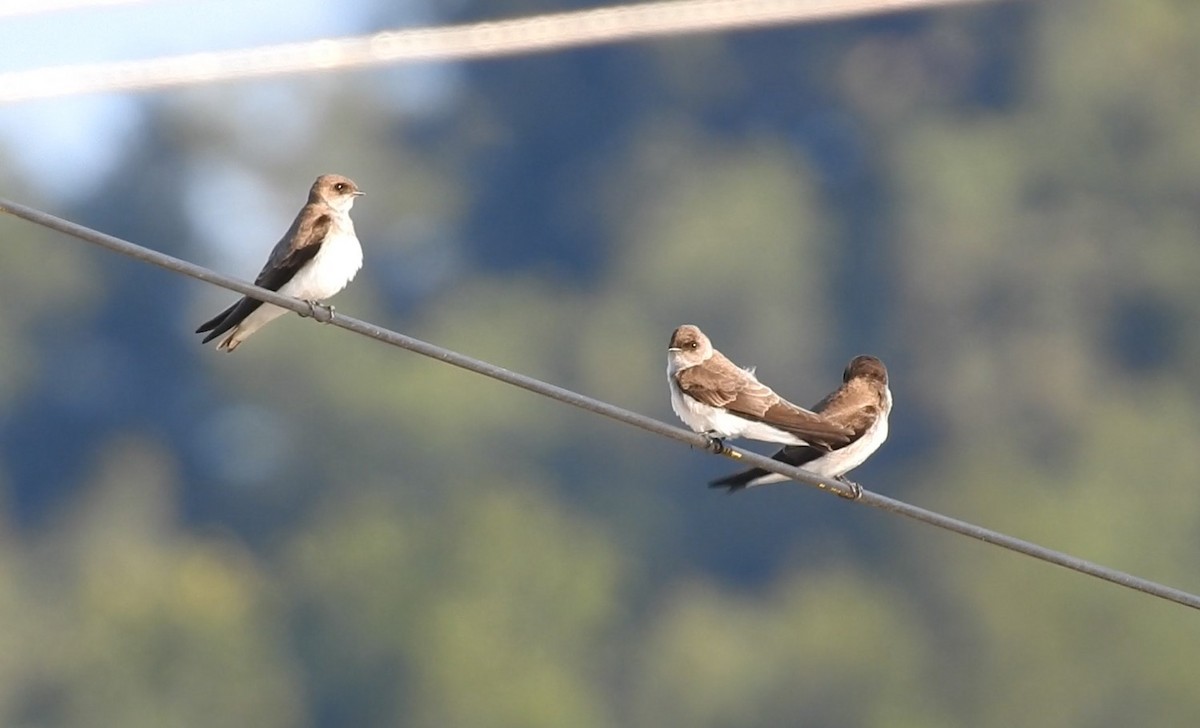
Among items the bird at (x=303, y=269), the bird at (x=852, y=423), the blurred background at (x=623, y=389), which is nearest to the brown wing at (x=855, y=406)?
the bird at (x=852, y=423)

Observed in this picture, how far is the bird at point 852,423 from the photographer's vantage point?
12.2 meters

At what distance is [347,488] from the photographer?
61.0 m

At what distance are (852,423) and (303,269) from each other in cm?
218

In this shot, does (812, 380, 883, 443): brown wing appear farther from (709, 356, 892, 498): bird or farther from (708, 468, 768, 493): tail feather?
(708, 468, 768, 493): tail feather

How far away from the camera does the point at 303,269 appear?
1230 centimetres

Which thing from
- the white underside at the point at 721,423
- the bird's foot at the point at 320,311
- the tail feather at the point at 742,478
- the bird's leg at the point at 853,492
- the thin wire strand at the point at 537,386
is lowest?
the thin wire strand at the point at 537,386

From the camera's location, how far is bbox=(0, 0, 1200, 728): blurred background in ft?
168

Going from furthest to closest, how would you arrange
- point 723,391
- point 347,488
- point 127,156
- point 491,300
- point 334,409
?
point 127,156 < point 491,300 < point 334,409 < point 347,488 < point 723,391

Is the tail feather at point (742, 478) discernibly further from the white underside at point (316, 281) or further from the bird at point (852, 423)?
the white underside at point (316, 281)

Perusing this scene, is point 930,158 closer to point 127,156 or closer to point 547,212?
point 547,212

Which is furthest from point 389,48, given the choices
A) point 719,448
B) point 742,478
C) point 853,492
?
point 853,492

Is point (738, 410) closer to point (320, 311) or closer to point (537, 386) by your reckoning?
point (320, 311)

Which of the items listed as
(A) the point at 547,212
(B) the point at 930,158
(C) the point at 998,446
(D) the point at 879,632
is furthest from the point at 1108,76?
(D) the point at 879,632

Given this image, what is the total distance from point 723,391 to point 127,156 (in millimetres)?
66802
